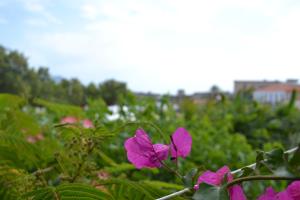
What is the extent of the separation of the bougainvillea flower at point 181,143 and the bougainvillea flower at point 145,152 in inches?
0.5

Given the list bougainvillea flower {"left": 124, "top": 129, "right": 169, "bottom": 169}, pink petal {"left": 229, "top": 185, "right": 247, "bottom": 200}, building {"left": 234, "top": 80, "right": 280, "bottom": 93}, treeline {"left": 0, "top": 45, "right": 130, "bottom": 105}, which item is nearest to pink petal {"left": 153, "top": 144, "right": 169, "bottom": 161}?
bougainvillea flower {"left": 124, "top": 129, "right": 169, "bottom": 169}

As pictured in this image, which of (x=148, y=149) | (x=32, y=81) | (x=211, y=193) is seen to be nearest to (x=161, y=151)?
(x=148, y=149)

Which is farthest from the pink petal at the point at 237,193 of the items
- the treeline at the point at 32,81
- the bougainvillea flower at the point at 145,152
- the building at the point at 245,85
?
the treeline at the point at 32,81

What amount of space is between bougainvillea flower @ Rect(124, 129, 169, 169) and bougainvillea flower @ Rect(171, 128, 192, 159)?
1 cm

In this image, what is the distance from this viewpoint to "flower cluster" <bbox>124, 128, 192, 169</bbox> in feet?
1.77

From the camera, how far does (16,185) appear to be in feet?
2.27

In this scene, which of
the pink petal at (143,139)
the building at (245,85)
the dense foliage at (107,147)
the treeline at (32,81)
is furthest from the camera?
the treeline at (32,81)

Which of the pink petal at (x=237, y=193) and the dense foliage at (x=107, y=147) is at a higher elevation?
the pink petal at (x=237, y=193)

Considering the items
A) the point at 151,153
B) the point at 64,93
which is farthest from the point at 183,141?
the point at 64,93

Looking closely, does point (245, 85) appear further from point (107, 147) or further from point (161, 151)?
point (161, 151)

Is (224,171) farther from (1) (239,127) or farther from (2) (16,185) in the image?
(1) (239,127)

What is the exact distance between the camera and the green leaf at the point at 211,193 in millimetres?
426

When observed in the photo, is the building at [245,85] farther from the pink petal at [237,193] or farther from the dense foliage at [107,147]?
the pink petal at [237,193]

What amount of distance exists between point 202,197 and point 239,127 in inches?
195
